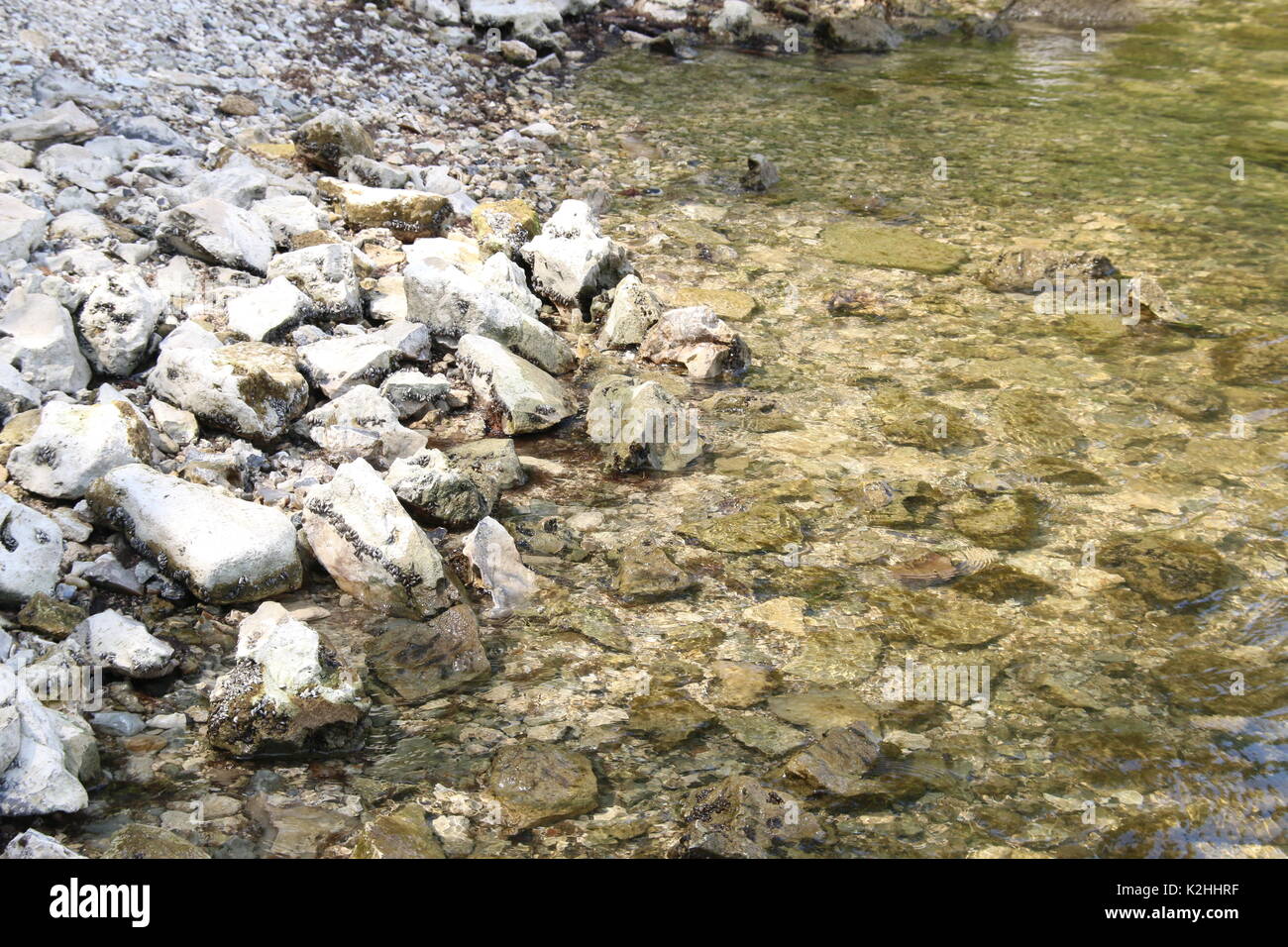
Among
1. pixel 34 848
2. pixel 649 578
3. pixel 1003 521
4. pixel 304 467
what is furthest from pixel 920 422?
pixel 34 848

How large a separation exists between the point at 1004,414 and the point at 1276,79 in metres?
7.84

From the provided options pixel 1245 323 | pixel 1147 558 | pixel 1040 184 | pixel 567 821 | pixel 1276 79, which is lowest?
pixel 567 821

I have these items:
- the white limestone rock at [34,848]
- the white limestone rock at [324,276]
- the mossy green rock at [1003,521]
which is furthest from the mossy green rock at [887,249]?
the white limestone rock at [34,848]

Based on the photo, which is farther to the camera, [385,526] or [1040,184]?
[1040,184]

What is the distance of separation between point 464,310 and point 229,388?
1.31 m

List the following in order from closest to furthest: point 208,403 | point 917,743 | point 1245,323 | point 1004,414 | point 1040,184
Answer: point 917,743 → point 208,403 → point 1004,414 → point 1245,323 → point 1040,184

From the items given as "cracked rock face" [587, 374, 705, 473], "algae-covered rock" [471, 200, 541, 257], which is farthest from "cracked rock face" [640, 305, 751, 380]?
"algae-covered rock" [471, 200, 541, 257]

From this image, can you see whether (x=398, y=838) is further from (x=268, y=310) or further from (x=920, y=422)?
(x=920, y=422)

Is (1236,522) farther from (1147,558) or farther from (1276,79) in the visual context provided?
(1276,79)

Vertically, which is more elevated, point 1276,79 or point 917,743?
point 1276,79

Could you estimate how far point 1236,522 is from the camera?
Result: 4.42 metres

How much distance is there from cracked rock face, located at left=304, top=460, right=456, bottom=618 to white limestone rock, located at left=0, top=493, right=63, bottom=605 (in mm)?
840
